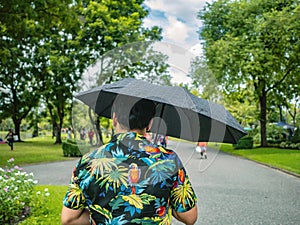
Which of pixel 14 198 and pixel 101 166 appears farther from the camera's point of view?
pixel 14 198

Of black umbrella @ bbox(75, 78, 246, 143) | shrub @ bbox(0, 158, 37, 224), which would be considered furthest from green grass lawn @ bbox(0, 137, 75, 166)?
black umbrella @ bbox(75, 78, 246, 143)

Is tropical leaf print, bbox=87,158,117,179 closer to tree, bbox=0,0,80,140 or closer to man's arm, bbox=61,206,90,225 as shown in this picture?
man's arm, bbox=61,206,90,225

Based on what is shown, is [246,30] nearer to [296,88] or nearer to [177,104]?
[296,88]

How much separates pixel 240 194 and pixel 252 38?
15.3 meters

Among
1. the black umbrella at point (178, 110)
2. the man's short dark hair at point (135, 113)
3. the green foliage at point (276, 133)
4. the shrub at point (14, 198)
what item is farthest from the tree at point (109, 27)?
the green foliage at point (276, 133)

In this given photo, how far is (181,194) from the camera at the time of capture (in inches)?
71.1

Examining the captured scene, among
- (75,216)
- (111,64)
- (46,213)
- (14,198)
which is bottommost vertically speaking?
(46,213)

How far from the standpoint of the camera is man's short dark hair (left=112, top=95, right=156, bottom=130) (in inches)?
70.1

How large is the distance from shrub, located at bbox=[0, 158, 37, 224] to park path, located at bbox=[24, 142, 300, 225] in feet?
8.16

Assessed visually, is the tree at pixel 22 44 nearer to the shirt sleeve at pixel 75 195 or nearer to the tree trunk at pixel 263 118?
the shirt sleeve at pixel 75 195

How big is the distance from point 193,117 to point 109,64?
0.82 metres

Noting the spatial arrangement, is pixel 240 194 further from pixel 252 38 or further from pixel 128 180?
pixel 252 38

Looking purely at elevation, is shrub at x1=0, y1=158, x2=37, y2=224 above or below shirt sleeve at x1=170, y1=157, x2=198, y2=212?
below

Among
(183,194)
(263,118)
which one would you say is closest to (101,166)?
(183,194)
